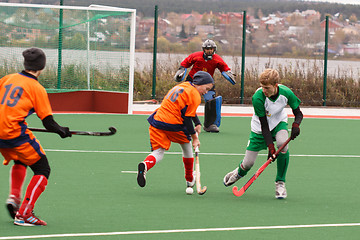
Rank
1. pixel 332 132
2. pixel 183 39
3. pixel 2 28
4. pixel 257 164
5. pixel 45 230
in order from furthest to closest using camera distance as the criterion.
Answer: pixel 183 39, pixel 2 28, pixel 332 132, pixel 257 164, pixel 45 230

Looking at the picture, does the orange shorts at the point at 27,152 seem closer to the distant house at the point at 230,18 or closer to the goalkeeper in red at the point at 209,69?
the goalkeeper in red at the point at 209,69

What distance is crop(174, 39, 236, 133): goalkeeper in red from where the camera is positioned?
551 inches

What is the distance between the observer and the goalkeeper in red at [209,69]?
13992mm

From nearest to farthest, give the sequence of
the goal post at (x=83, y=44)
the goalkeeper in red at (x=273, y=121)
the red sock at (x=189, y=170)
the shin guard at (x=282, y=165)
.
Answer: the goalkeeper in red at (x=273, y=121), the shin guard at (x=282, y=165), the red sock at (x=189, y=170), the goal post at (x=83, y=44)

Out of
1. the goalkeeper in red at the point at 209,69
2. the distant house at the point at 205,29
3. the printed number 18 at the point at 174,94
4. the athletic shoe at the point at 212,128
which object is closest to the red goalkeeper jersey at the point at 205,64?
the goalkeeper in red at the point at 209,69

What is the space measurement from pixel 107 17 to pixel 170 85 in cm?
316

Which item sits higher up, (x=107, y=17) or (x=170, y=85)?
(x=107, y=17)

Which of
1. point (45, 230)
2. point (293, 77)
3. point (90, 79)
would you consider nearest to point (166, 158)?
point (45, 230)

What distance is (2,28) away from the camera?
1703 cm

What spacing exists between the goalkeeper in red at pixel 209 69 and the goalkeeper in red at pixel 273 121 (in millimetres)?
5630

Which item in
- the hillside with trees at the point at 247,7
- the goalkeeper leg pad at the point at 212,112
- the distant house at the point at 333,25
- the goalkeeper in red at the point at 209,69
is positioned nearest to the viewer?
the goalkeeper in red at the point at 209,69

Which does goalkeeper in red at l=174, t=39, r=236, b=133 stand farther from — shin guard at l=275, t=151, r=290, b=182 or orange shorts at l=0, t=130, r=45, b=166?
orange shorts at l=0, t=130, r=45, b=166

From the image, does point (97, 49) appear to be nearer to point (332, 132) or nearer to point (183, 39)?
point (332, 132)

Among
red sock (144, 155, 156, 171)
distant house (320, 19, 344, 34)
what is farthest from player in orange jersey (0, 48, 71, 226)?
distant house (320, 19, 344, 34)
